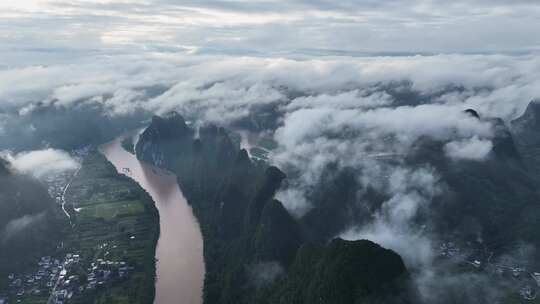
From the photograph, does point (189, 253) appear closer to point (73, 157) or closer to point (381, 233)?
point (381, 233)

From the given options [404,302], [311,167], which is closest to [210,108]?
[311,167]

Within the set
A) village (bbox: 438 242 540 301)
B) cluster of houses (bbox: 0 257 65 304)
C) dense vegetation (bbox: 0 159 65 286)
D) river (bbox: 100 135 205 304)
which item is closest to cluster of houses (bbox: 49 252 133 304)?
cluster of houses (bbox: 0 257 65 304)


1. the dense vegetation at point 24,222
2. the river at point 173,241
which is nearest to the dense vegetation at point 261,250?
the river at point 173,241

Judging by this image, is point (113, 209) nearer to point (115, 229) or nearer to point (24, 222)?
point (115, 229)

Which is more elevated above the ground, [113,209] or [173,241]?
[173,241]

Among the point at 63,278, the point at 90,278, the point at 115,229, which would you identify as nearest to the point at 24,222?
the point at 115,229
